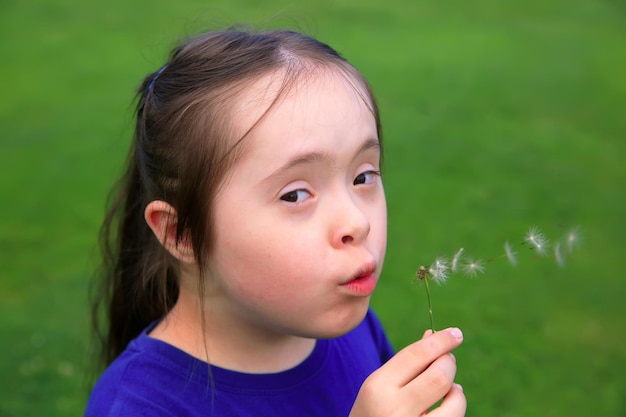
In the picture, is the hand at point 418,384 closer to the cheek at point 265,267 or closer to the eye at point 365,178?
the cheek at point 265,267

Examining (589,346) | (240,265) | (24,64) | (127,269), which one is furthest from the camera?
(24,64)

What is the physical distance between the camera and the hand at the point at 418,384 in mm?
1646

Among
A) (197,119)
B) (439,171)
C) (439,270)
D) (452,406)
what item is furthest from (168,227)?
(439,171)

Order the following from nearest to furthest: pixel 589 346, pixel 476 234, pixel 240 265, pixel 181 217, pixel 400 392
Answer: pixel 400 392 < pixel 240 265 < pixel 181 217 < pixel 589 346 < pixel 476 234

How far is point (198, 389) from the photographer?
196 centimetres

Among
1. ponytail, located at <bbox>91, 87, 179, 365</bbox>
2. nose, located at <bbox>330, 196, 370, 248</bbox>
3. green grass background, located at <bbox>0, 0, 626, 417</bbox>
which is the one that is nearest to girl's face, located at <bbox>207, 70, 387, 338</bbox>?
nose, located at <bbox>330, 196, 370, 248</bbox>

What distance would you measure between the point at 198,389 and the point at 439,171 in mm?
5192

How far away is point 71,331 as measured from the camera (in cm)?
479

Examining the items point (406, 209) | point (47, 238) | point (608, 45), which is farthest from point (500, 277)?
point (608, 45)

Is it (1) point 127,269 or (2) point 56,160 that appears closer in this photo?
(1) point 127,269

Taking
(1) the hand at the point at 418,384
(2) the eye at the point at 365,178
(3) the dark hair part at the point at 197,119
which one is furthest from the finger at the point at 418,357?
(3) the dark hair part at the point at 197,119

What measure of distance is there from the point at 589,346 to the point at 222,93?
3609 millimetres

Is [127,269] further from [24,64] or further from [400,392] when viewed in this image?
[24,64]

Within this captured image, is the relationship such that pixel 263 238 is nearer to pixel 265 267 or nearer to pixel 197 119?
pixel 265 267
